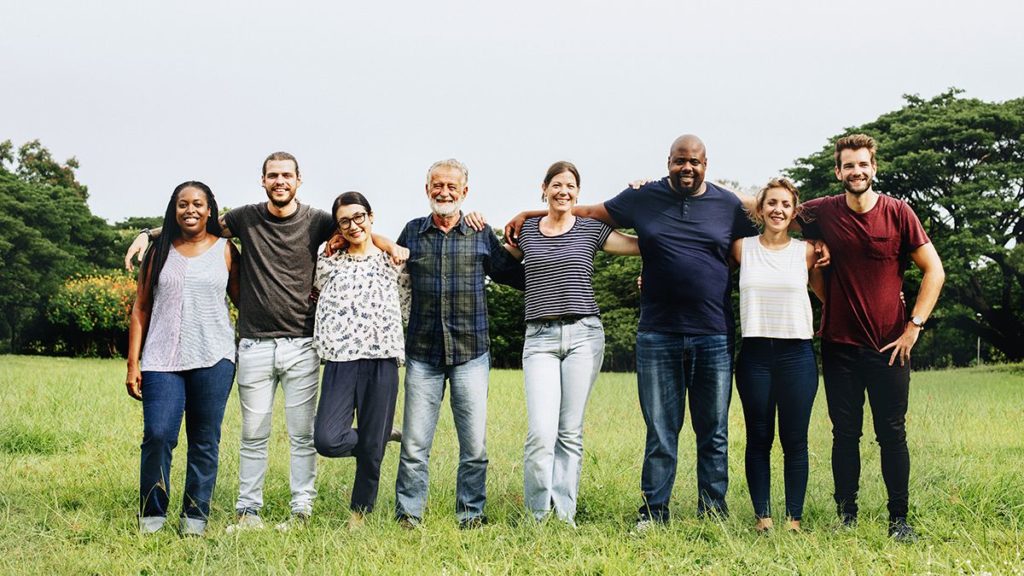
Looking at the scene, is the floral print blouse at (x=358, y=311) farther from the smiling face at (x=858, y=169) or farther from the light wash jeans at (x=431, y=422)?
the smiling face at (x=858, y=169)

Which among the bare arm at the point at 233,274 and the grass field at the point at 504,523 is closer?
the grass field at the point at 504,523

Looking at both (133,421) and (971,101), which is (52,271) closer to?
(133,421)

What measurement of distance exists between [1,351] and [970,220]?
96.3 feet

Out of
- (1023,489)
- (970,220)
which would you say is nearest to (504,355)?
(970,220)

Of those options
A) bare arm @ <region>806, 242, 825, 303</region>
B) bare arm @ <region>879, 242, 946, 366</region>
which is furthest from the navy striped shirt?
bare arm @ <region>879, 242, 946, 366</region>

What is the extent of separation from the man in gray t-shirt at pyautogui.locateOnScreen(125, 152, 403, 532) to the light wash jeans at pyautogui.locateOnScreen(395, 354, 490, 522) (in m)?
0.55

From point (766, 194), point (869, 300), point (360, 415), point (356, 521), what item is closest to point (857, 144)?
point (766, 194)

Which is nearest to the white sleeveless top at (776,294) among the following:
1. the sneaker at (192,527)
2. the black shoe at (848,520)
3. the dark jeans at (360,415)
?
the black shoe at (848,520)

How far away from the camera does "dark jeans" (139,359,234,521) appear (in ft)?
16.7

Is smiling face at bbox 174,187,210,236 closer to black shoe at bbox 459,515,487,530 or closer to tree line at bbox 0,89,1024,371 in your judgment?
black shoe at bbox 459,515,487,530

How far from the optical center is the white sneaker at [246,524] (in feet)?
16.6

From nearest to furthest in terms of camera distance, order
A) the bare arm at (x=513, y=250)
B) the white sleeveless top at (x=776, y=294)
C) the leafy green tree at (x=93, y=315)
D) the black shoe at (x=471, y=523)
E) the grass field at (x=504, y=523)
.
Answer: the grass field at (x=504, y=523)
the white sleeveless top at (x=776, y=294)
the black shoe at (x=471, y=523)
the bare arm at (x=513, y=250)
the leafy green tree at (x=93, y=315)

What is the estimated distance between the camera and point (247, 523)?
5.20 m

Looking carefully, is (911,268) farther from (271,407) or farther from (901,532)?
(271,407)
